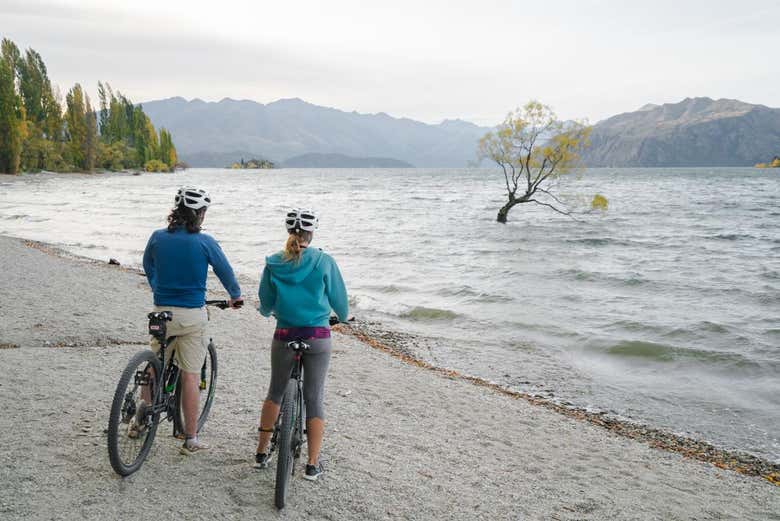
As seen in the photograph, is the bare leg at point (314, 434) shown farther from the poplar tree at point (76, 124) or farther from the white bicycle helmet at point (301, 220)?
the poplar tree at point (76, 124)

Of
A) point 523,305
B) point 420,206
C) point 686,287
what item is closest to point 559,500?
point 523,305

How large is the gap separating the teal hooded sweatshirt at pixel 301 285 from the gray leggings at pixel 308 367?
0.18 meters

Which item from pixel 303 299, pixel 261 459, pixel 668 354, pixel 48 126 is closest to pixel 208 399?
pixel 261 459

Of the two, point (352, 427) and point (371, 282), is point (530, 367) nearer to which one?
point (352, 427)

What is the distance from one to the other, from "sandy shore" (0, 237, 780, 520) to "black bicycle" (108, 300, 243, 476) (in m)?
0.26

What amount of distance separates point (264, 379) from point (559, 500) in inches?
192

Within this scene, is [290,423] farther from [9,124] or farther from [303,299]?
A: [9,124]

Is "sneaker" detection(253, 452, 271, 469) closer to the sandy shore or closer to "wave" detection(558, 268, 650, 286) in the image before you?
the sandy shore

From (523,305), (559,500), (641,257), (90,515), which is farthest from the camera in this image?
(641,257)

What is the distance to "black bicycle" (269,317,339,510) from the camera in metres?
4.85

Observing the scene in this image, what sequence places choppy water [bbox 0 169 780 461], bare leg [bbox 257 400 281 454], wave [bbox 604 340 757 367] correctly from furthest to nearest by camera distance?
1. wave [bbox 604 340 757 367]
2. choppy water [bbox 0 169 780 461]
3. bare leg [bbox 257 400 281 454]

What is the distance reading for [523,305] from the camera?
19.3 metres

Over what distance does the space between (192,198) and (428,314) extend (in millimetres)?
12887

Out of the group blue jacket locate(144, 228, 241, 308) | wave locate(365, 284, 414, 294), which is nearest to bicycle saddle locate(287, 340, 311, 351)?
blue jacket locate(144, 228, 241, 308)
